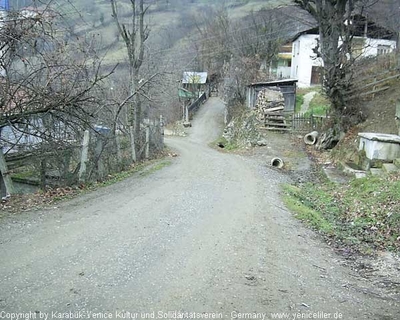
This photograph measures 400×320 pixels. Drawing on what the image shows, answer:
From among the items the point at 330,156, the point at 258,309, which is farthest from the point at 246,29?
the point at 258,309

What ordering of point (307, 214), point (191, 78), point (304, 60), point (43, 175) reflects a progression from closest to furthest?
1. point (307, 214)
2. point (43, 175)
3. point (304, 60)
4. point (191, 78)

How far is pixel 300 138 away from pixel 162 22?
1566 inches

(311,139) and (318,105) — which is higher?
(318,105)

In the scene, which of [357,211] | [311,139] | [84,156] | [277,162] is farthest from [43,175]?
[311,139]

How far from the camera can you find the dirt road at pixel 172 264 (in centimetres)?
428

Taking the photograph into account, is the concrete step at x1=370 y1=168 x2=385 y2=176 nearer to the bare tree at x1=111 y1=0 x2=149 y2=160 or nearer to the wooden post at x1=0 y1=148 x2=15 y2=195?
the bare tree at x1=111 y1=0 x2=149 y2=160

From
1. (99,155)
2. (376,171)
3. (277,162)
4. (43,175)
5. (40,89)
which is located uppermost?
(40,89)

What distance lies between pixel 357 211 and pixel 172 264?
538 centimetres

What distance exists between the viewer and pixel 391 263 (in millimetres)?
6293

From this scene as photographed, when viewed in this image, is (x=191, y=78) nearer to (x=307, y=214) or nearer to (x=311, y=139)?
(x=311, y=139)

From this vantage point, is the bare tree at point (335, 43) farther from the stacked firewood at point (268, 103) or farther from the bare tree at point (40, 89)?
the bare tree at point (40, 89)

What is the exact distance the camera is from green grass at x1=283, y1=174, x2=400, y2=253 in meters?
7.50

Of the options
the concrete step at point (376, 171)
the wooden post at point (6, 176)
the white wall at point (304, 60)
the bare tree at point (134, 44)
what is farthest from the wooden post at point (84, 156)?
the white wall at point (304, 60)

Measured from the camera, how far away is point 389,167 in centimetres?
1234
